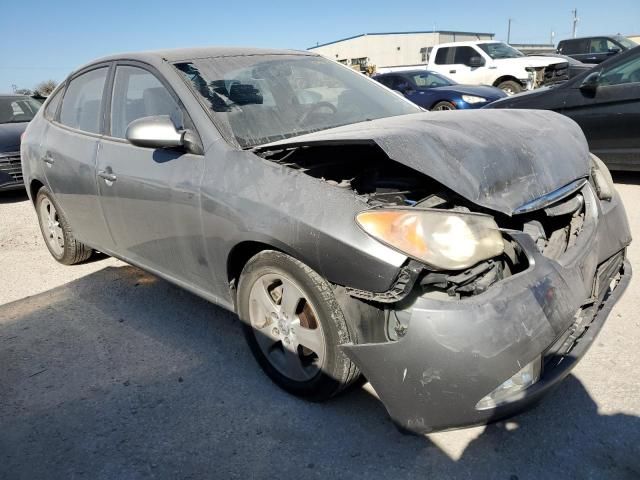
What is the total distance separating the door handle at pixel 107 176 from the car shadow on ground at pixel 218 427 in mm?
1003

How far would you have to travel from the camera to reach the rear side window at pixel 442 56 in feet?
50.3

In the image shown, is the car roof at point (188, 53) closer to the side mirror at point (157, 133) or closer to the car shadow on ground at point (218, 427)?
the side mirror at point (157, 133)

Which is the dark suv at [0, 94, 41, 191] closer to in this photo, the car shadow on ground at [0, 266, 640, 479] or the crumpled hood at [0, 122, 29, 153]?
the crumpled hood at [0, 122, 29, 153]

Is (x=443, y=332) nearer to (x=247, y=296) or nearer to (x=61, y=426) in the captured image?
(x=247, y=296)

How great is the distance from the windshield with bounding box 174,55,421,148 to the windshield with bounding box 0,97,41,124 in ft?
23.5

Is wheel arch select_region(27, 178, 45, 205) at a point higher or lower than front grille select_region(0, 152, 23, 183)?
higher

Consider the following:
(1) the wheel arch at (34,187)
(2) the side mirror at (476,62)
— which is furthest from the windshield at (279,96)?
(2) the side mirror at (476,62)

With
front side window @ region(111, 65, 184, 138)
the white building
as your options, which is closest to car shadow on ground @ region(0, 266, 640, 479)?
front side window @ region(111, 65, 184, 138)

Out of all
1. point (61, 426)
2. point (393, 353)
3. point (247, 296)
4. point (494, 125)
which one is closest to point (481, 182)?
point (494, 125)

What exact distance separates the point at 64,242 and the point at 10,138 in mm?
4208

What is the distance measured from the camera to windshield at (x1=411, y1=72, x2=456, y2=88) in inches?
482

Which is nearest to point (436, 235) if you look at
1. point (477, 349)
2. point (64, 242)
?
point (477, 349)

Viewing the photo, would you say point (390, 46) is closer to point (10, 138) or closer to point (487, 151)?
point (10, 138)

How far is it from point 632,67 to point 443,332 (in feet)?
17.3
